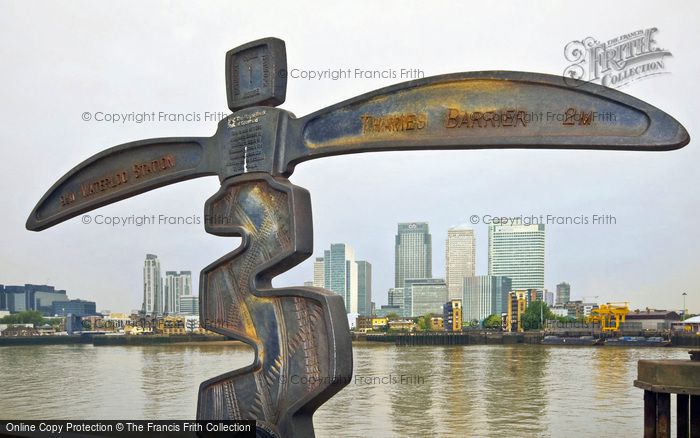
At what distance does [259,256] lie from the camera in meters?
5.78

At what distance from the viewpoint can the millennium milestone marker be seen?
4957mm

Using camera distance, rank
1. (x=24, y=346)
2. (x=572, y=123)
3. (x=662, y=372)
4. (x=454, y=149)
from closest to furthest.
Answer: (x=572, y=123), (x=454, y=149), (x=662, y=372), (x=24, y=346)

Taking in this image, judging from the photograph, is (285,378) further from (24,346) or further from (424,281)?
(424,281)

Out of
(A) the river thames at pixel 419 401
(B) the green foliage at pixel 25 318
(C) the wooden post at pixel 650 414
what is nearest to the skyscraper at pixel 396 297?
(B) the green foliage at pixel 25 318

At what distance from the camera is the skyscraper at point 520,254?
112125mm

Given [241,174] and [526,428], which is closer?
[241,174]

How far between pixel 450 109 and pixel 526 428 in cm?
1306

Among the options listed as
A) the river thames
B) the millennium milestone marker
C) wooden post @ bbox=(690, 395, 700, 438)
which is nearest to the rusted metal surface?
the millennium milestone marker

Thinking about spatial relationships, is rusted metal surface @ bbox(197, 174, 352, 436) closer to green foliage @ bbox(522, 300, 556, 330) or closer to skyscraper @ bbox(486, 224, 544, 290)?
green foliage @ bbox(522, 300, 556, 330)

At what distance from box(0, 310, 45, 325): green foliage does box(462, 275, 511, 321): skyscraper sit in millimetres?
56489

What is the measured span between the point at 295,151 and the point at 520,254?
112 m

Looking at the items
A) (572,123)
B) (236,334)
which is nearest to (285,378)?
(236,334)

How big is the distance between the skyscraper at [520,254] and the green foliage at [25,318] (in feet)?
180

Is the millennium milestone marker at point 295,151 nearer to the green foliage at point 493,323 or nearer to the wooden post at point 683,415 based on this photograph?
the wooden post at point 683,415
